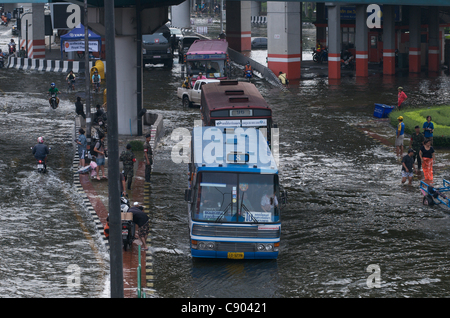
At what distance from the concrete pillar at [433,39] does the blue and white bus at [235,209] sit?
136 feet

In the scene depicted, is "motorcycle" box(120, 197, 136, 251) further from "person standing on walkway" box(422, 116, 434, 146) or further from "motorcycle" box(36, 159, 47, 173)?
"person standing on walkway" box(422, 116, 434, 146)

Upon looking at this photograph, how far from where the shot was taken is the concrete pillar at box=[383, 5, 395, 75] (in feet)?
165

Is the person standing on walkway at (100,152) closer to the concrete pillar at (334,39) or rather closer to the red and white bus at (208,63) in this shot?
the red and white bus at (208,63)

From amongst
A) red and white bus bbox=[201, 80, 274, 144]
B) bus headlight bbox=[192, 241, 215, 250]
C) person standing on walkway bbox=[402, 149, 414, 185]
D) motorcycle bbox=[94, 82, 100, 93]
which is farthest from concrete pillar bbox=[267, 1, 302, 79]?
bus headlight bbox=[192, 241, 215, 250]

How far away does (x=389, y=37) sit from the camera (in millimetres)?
51125

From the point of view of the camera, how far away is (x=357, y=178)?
2341cm

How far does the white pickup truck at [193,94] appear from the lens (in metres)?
37.1

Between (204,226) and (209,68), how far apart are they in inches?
1065

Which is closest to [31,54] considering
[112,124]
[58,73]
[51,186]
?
[58,73]

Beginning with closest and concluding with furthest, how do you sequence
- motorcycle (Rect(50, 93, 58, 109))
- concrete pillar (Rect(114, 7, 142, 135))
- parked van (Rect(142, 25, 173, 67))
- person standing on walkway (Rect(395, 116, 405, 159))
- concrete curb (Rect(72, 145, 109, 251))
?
1. concrete curb (Rect(72, 145, 109, 251))
2. person standing on walkway (Rect(395, 116, 405, 159))
3. concrete pillar (Rect(114, 7, 142, 135))
4. motorcycle (Rect(50, 93, 58, 109))
5. parked van (Rect(142, 25, 173, 67))

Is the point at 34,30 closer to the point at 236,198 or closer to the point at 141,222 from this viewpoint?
the point at 141,222

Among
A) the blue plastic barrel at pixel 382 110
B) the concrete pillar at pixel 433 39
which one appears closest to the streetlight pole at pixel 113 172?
the blue plastic barrel at pixel 382 110

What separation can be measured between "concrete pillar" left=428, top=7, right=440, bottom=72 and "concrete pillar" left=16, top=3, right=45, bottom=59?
3128 cm
